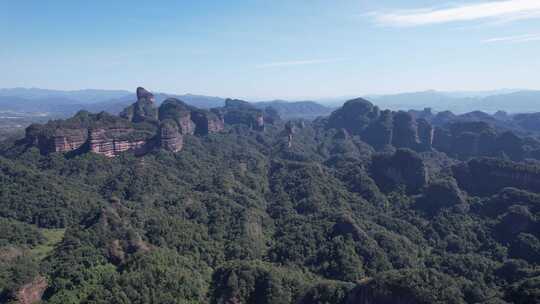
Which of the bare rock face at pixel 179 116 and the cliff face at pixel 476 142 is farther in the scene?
the bare rock face at pixel 179 116

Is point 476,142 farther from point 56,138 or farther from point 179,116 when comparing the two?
point 56,138

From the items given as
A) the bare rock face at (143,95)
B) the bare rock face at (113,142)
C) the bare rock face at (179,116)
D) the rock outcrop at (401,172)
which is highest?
the bare rock face at (143,95)

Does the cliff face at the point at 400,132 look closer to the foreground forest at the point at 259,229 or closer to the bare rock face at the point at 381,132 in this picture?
the bare rock face at the point at 381,132

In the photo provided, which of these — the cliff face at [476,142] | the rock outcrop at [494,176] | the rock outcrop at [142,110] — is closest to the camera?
the rock outcrop at [494,176]

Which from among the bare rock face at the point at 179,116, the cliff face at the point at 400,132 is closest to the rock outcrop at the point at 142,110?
the bare rock face at the point at 179,116

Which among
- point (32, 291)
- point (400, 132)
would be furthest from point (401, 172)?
point (32, 291)
